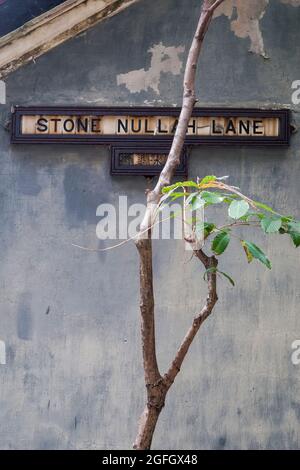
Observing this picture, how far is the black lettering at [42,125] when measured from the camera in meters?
7.80

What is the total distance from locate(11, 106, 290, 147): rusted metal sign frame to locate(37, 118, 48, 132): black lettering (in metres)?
0.06

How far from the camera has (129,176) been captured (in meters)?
7.81

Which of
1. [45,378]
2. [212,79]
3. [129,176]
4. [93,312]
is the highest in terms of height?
[212,79]

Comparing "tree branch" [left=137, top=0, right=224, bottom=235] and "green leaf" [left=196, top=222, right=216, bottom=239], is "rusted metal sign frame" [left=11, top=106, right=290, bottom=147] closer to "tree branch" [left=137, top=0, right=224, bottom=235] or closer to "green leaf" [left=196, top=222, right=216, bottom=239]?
"tree branch" [left=137, top=0, right=224, bottom=235]

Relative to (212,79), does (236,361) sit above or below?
below

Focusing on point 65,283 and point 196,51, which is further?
point 65,283

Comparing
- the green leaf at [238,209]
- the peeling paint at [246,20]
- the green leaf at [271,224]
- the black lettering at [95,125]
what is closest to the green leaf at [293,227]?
the green leaf at [271,224]

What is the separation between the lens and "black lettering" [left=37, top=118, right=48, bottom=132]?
7797 millimetres

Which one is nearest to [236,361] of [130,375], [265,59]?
[130,375]

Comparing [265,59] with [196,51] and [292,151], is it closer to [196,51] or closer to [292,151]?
[292,151]

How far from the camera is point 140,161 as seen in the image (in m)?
7.78

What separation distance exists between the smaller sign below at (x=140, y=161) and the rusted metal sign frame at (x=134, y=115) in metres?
0.08

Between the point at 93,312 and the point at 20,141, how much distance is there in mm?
1663

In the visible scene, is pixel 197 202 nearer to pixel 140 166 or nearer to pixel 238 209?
pixel 238 209
